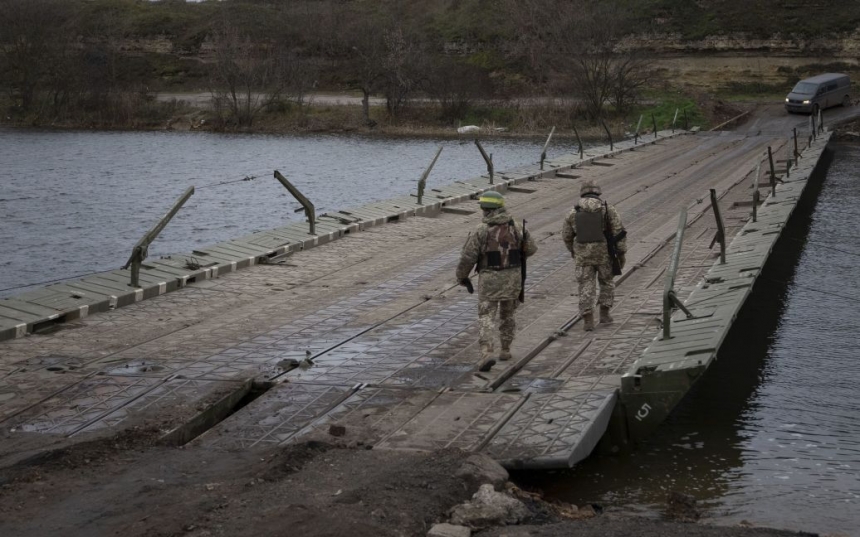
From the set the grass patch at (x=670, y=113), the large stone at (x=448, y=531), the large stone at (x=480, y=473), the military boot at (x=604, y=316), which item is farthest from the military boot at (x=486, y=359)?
the grass patch at (x=670, y=113)

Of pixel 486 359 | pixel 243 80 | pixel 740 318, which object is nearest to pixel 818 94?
pixel 243 80

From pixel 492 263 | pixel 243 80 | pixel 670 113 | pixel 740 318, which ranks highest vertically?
pixel 243 80

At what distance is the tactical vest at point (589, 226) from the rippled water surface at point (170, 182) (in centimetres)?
1390

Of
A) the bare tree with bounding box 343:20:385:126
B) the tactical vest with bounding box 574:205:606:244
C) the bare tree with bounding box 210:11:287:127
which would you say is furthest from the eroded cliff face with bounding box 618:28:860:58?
the tactical vest with bounding box 574:205:606:244

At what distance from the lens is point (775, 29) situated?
7775 cm

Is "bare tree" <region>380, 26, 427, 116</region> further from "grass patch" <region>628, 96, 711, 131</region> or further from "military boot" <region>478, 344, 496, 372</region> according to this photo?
"military boot" <region>478, 344, 496, 372</region>

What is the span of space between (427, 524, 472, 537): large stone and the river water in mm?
2099

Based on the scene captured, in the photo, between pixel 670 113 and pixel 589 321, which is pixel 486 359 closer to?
pixel 589 321

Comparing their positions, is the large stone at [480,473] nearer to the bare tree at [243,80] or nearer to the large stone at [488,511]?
the large stone at [488,511]

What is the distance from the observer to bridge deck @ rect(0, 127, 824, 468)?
1111 cm

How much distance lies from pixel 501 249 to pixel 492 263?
0.18 metres

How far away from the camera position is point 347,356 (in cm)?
1388

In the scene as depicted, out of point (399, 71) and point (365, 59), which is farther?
point (365, 59)

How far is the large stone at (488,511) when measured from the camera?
889cm
